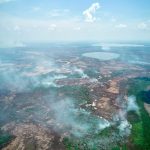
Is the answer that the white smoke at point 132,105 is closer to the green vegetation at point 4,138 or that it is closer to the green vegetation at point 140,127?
the green vegetation at point 140,127

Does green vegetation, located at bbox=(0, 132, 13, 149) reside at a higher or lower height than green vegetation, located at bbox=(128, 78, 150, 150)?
higher

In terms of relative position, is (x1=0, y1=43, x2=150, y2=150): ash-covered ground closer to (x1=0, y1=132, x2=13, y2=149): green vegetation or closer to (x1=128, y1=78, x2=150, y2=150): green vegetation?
(x1=0, y1=132, x2=13, y2=149): green vegetation

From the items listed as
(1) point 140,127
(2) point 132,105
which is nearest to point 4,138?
(1) point 140,127

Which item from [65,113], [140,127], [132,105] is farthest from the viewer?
[132,105]

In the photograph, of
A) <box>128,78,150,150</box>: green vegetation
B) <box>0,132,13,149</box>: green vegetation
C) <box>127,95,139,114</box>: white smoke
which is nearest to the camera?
<box>0,132,13,149</box>: green vegetation

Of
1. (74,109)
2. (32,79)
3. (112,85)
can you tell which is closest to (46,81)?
(32,79)

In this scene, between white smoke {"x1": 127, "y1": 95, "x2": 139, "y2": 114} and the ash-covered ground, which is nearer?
the ash-covered ground

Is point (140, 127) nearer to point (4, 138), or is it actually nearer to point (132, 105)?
point (132, 105)

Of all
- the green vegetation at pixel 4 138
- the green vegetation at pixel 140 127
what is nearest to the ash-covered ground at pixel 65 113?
the green vegetation at pixel 4 138

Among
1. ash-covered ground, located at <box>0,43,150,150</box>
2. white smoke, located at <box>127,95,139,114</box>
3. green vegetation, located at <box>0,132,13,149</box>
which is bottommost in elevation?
white smoke, located at <box>127,95,139,114</box>

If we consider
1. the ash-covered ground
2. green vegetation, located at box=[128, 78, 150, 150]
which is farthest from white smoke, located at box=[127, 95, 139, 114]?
green vegetation, located at box=[128, 78, 150, 150]

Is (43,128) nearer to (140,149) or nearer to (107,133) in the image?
(107,133)
